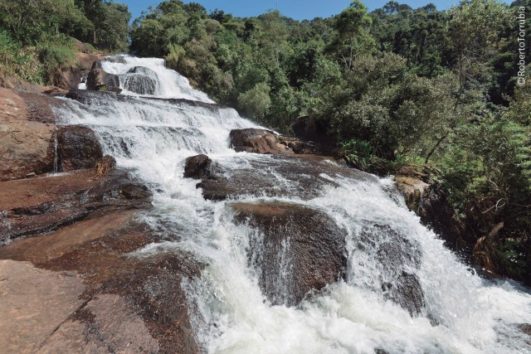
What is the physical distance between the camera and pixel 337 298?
18.3ft

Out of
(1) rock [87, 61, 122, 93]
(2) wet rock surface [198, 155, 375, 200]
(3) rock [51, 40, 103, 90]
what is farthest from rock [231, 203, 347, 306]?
(3) rock [51, 40, 103, 90]

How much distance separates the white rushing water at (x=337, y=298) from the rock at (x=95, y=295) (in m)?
0.33

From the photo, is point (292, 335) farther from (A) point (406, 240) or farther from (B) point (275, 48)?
(B) point (275, 48)

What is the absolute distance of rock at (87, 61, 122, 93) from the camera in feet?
60.3

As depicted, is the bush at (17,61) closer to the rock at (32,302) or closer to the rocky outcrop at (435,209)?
the rock at (32,302)

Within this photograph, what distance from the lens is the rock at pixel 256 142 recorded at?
42.4ft

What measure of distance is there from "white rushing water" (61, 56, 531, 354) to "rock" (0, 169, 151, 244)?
63 cm

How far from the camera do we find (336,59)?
3159cm

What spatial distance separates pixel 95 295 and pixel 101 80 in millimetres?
17733

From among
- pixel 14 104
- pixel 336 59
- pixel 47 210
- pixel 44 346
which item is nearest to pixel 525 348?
pixel 44 346

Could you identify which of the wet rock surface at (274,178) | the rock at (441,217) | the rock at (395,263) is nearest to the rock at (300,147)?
the wet rock surface at (274,178)

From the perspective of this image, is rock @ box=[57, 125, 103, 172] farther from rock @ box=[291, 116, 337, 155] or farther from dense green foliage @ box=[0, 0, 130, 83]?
rock @ box=[291, 116, 337, 155]

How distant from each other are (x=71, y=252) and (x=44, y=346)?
5.87ft

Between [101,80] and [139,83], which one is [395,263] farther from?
[101,80]
